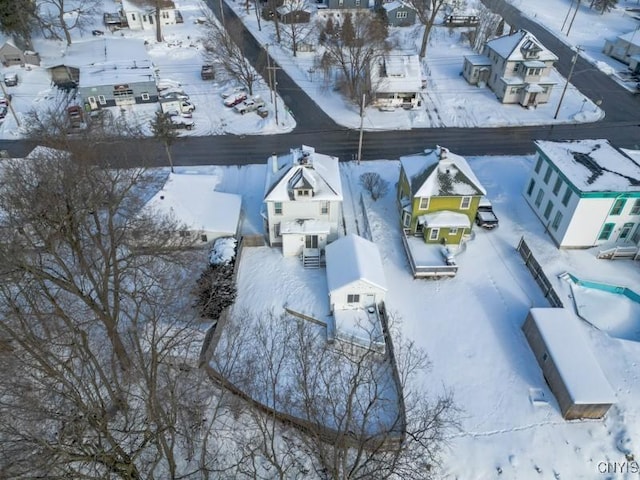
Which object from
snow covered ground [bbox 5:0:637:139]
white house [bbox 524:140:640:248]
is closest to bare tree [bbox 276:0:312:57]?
snow covered ground [bbox 5:0:637:139]

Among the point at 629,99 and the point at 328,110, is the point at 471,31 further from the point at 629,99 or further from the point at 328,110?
the point at 328,110

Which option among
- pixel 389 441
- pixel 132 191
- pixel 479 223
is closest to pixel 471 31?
pixel 479 223

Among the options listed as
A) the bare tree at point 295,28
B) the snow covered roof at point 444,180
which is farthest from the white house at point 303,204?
the bare tree at point 295,28

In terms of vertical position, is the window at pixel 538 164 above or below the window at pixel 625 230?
above

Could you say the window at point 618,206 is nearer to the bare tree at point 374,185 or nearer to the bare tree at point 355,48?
the bare tree at point 374,185

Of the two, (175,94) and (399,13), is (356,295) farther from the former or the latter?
(399,13)

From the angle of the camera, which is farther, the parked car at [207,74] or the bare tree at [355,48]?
the parked car at [207,74]
